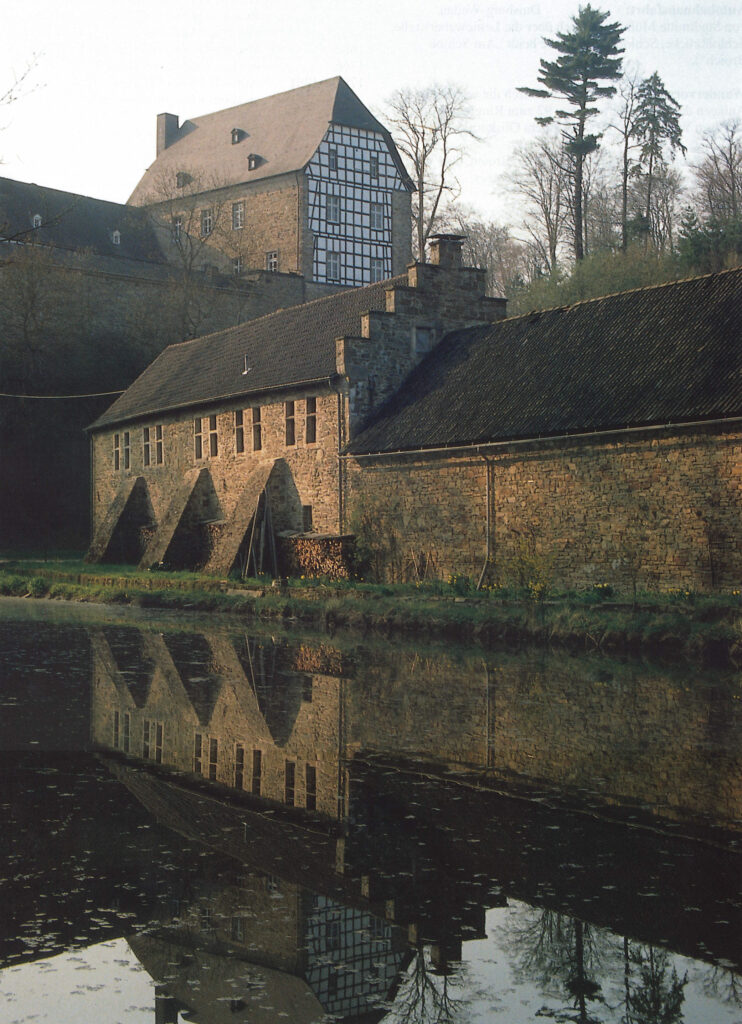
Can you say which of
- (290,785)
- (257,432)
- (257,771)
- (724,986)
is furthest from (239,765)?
(257,432)

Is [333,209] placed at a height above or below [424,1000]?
above

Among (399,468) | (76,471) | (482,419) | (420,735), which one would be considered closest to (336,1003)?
(420,735)

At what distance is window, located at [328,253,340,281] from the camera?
66125 millimetres

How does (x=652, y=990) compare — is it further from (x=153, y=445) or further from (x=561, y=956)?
(x=153, y=445)

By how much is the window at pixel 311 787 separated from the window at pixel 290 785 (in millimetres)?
93

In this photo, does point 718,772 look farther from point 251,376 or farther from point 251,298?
point 251,298

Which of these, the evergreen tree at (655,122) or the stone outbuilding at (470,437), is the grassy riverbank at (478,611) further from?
the evergreen tree at (655,122)

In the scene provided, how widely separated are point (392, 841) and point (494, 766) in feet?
6.62

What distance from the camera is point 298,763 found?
8.37 m

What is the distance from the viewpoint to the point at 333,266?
66312 mm

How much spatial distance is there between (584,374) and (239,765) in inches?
661


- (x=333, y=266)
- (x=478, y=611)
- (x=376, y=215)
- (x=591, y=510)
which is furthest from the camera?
(x=376, y=215)

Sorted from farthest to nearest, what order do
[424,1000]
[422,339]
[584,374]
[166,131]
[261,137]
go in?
[166,131] → [261,137] → [422,339] → [584,374] → [424,1000]

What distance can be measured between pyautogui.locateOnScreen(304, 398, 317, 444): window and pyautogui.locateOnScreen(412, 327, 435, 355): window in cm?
301
